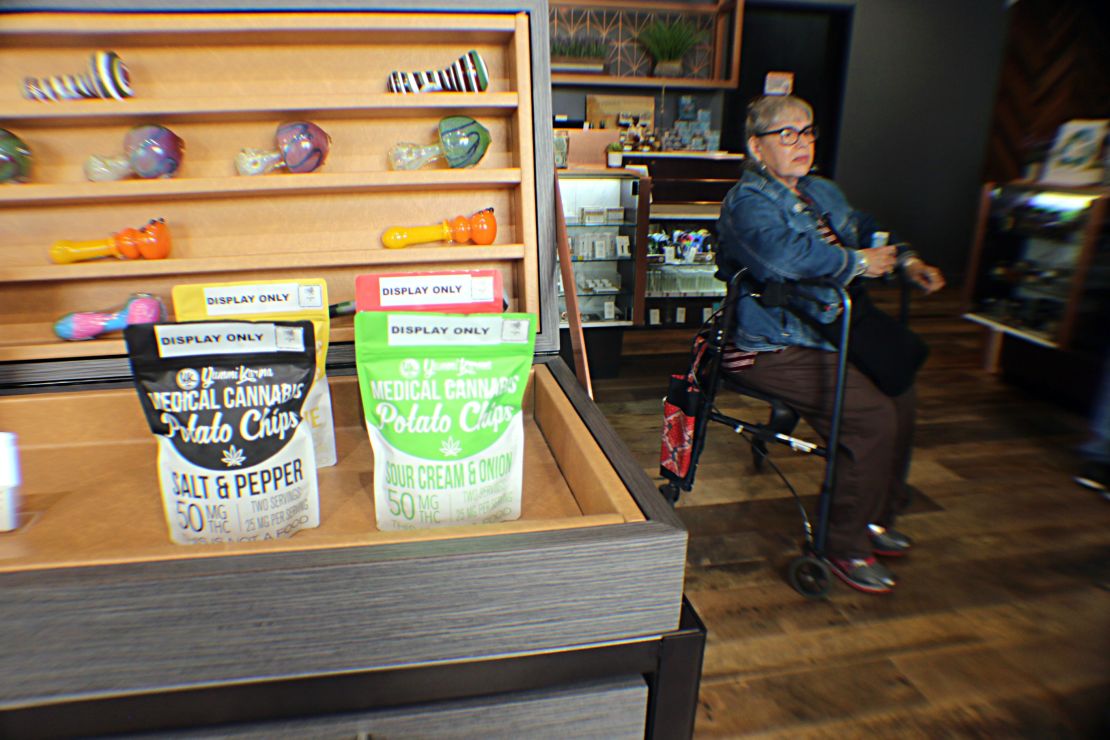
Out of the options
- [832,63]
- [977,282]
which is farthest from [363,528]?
[832,63]

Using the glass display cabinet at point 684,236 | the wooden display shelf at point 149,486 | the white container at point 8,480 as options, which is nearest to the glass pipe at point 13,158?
the wooden display shelf at point 149,486

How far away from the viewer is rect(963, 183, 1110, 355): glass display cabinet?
325 cm

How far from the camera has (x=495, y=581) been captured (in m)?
0.65

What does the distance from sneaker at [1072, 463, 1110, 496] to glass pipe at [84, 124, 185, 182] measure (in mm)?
3370

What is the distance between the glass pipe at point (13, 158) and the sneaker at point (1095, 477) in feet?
Answer: 11.8

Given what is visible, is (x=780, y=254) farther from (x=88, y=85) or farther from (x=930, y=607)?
(x=88, y=85)

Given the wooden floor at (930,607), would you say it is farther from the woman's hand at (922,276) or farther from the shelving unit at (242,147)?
the shelving unit at (242,147)

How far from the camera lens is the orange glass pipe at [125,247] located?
3.99ft

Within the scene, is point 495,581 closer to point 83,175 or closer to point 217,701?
point 217,701

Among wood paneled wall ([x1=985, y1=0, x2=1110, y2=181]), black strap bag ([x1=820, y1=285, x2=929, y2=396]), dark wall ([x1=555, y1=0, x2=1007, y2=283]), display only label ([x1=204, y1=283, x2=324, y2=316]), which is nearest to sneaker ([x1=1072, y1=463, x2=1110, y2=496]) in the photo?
black strap bag ([x1=820, y1=285, x2=929, y2=396])

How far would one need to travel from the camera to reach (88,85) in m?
1.17

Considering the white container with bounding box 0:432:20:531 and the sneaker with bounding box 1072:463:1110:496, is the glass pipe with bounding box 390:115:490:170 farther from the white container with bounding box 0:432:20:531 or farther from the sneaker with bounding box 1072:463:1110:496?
the sneaker with bounding box 1072:463:1110:496

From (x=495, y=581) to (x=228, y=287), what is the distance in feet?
2.33

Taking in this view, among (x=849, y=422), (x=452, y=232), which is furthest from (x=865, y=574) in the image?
(x=452, y=232)
